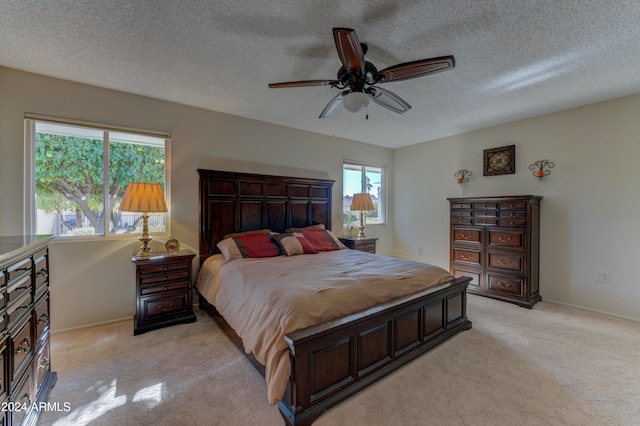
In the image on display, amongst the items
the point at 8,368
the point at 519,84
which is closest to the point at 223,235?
the point at 8,368

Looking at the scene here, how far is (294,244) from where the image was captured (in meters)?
3.46

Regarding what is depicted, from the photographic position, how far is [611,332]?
2777mm

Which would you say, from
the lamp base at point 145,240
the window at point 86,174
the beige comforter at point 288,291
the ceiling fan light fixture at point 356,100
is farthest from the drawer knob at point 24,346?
the ceiling fan light fixture at point 356,100

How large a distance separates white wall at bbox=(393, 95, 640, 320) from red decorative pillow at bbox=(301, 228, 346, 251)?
8.48 ft

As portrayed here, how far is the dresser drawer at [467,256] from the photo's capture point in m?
3.95

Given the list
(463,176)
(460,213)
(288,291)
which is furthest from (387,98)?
(463,176)

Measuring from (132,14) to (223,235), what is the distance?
242 cm

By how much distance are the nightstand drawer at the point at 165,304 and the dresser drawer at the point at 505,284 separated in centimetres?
406

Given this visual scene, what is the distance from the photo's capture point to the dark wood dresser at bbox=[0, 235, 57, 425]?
1.20m

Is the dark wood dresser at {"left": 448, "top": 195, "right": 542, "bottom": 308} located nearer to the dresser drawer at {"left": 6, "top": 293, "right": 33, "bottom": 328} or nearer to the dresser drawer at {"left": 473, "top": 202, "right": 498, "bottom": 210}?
the dresser drawer at {"left": 473, "top": 202, "right": 498, "bottom": 210}

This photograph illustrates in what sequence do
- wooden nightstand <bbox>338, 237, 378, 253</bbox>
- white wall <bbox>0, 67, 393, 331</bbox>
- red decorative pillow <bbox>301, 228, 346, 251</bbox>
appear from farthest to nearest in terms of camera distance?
wooden nightstand <bbox>338, 237, 378, 253</bbox> < red decorative pillow <bbox>301, 228, 346, 251</bbox> < white wall <bbox>0, 67, 393, 331</bbox>

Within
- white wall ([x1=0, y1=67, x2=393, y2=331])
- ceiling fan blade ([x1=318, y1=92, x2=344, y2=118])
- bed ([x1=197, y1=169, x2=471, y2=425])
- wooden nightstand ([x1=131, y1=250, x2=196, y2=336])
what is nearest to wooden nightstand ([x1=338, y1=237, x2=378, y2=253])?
bed ([x1=197, y1=169, x2=471, y2=425])

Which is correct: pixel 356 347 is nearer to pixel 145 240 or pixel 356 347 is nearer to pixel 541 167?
pixel 145 240

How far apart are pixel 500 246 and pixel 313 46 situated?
11.6 feet
